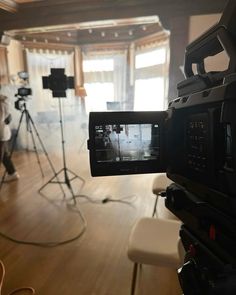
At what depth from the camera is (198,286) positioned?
1.84ft

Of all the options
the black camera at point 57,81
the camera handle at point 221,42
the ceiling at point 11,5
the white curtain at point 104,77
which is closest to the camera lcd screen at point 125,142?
the camera handle at point 221,42

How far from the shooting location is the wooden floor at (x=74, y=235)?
158 centimetres

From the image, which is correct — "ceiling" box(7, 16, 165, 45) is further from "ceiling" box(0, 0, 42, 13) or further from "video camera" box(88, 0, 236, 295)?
"video camera" box(88, 0, 236, 295)

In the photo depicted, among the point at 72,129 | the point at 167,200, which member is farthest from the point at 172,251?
→ the point at 72,129

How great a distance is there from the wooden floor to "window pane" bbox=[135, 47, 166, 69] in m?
2.76

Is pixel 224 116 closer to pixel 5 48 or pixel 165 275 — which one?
pixel 165 275

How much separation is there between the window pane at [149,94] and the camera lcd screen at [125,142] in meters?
4.23

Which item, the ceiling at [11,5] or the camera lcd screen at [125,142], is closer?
the camera lcd screen at [125,142]

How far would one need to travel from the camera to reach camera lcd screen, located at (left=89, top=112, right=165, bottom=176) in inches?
28.8

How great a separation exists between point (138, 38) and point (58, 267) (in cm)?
491

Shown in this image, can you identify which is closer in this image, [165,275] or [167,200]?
[167,200]

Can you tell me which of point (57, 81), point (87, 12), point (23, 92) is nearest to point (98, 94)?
point (87, 12)

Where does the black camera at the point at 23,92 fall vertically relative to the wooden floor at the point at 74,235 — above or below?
above

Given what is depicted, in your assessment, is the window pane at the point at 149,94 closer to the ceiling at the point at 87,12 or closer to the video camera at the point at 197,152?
the ceiling at the point at 87,12
